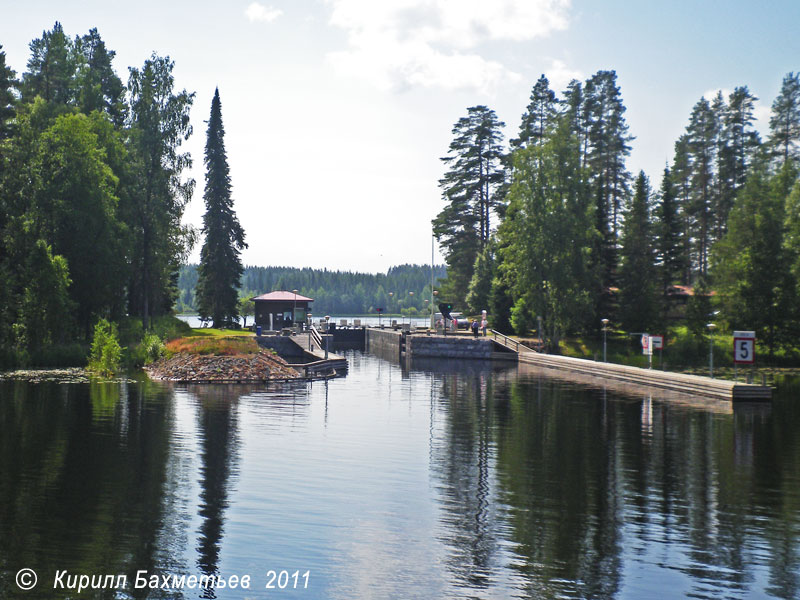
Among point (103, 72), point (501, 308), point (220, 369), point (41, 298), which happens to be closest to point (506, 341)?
point (501, 308)

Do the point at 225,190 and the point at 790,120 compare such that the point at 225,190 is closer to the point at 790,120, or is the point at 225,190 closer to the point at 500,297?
the point at 500,297

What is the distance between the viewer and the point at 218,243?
8106 cm

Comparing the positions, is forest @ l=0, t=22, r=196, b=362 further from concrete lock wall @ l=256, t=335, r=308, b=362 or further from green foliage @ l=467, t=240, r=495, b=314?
green foliage @ l=467, t=240, r=495, b=314

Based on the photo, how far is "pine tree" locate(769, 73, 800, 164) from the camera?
82688 mm

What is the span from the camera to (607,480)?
66.3 feet

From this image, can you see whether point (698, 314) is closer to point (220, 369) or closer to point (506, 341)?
point (506, 341)

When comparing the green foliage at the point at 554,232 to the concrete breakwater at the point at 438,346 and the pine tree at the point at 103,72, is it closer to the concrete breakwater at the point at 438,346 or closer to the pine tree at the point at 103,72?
the concrete breakwater at the point at 438,346

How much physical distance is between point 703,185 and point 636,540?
88112 mm

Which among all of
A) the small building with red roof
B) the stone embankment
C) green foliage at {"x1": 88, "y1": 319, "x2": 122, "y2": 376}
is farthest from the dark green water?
the small building with red roof

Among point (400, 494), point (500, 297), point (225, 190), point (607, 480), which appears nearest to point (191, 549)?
point (400, 494)

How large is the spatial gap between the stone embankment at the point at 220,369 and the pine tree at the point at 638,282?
33.9m

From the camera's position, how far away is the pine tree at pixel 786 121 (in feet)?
271

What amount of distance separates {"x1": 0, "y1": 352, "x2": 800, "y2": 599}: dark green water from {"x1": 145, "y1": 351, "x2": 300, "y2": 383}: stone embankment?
1107cm

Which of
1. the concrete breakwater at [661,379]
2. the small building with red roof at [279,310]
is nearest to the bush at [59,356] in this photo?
the concrete breakwater at [661,379]
